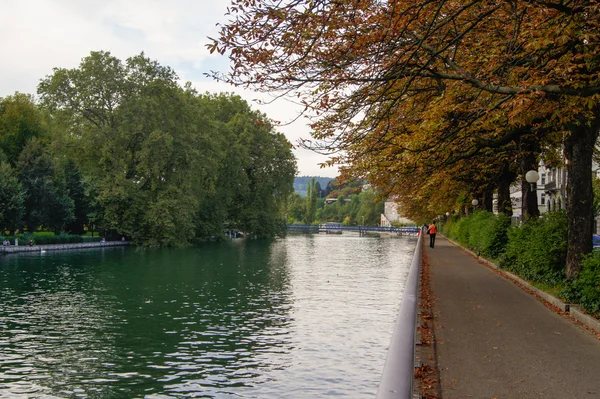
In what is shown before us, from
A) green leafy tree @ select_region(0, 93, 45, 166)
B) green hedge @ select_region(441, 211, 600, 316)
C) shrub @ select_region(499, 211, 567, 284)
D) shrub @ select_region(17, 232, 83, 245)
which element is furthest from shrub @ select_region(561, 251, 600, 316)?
green leafy tree @ select_region(0, 93, 45, 166)

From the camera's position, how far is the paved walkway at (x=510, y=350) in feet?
24.2

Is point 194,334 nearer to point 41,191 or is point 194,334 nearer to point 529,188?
point 529,188

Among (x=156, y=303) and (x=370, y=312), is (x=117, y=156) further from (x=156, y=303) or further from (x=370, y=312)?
(x=370, y=312)

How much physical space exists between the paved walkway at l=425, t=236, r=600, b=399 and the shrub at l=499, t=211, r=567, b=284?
1.22 m

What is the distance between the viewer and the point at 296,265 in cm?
4050

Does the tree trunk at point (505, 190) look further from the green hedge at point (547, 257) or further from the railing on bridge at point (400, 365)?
the railing on bridge at point (400, 365)

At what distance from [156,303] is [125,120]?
115ft

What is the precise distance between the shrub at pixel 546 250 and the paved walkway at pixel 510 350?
122 cm

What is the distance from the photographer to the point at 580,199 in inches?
589

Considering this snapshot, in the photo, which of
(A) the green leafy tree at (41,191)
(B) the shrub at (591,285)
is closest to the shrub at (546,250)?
(B) the shrub at (591,285)

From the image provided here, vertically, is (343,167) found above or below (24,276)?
above

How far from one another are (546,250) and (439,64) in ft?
19.2

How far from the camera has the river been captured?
12664mm

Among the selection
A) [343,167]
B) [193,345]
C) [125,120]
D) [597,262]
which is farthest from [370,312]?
[125,120]
